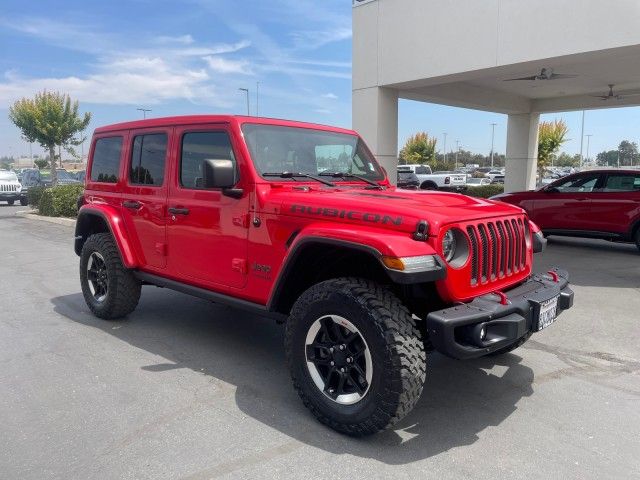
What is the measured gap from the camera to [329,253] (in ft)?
11.0

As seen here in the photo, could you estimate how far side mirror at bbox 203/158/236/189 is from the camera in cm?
353

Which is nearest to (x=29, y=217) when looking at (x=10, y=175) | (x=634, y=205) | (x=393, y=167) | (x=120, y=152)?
(x=10, y=175)

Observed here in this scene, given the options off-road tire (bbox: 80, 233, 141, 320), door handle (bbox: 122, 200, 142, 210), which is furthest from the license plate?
off-road tire (bbox: 80, 233, 141, 320)

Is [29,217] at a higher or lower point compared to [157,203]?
lower

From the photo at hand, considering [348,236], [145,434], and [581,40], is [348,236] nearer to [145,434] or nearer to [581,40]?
[145,434]

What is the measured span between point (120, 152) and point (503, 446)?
433cm

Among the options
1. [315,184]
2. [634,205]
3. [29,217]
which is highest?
[315,184]

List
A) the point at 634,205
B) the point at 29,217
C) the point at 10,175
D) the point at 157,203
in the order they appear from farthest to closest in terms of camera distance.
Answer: the point at 10,175 → the point at 29,217 → the point at 634,205 → the point at 157,203

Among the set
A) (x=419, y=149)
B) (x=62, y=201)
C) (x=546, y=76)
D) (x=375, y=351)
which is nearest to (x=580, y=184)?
(x=546, y=76)

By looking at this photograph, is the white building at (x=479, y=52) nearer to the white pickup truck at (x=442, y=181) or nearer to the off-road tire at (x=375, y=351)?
the off-road tire at (x=375, y=351)

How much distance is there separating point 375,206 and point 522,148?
14.7 meters

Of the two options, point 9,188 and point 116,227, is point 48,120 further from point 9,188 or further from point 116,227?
point 116,227

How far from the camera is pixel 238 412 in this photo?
134 inches

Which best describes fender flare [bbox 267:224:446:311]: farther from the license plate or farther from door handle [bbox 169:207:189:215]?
door handle [bbox 169:207:189:215]
